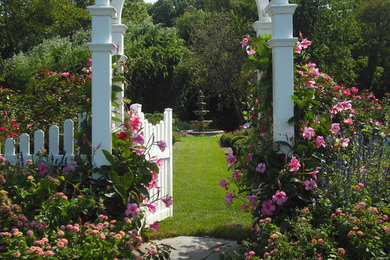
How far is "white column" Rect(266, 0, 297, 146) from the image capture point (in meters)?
3.38

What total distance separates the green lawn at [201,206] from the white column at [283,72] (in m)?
0.97

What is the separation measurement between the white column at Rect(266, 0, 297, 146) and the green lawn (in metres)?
0.97

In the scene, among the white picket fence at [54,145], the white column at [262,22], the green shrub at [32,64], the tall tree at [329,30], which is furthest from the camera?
the tall tree at [329,30]

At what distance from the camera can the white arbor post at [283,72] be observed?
3.38 metres

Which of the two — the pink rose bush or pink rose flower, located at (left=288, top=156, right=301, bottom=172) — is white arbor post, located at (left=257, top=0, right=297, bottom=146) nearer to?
the pink rose bush

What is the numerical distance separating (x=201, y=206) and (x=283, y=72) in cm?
304

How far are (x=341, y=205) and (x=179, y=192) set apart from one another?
13.9 ft

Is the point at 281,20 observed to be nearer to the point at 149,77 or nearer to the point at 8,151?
the point at 8,151

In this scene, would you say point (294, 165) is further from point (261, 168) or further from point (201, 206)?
point (201, 206)

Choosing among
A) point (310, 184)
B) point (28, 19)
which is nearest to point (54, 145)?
point (310, 184)

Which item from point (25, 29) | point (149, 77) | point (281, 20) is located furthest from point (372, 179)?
point (25, 29)

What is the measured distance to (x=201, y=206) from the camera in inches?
230

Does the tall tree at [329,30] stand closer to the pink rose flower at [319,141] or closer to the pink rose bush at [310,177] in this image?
the pink rose bush at [310,177]

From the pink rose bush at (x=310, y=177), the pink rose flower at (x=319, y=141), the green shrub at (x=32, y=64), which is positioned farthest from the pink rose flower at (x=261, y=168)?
the green shrub at (x=32, y=64)
